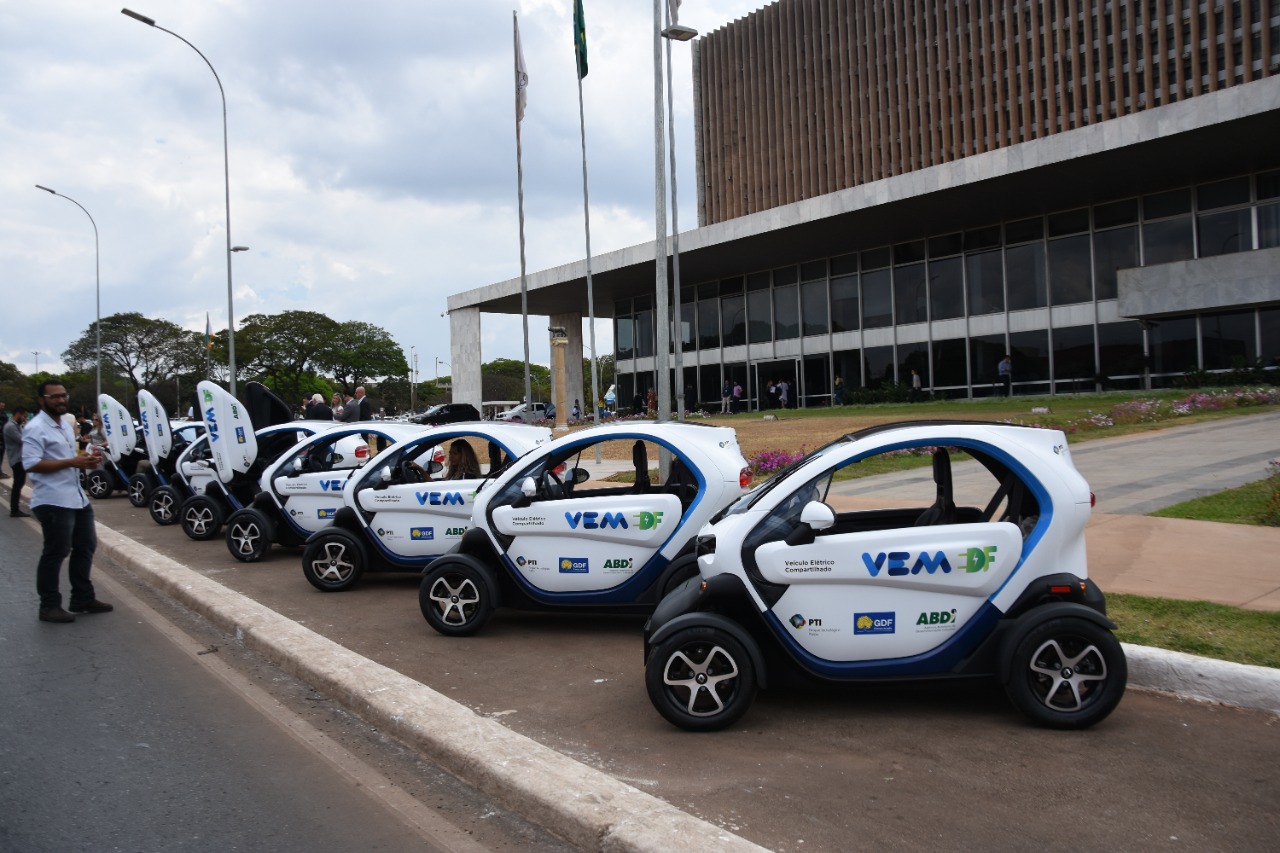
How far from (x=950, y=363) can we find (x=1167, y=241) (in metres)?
8.48

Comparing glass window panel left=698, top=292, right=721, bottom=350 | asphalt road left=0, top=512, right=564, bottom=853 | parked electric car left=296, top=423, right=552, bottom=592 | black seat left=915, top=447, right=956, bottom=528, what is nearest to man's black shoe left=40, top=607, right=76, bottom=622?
asphalt road left=0, top=512, right=564, bottom=853

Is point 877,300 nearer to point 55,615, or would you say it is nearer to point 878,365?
point 878,365

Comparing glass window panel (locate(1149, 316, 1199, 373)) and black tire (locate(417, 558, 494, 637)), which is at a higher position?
glass window panel (locate(1149, 316, 1199, 373))

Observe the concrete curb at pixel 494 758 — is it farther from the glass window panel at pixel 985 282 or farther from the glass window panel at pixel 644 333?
the glass window panel at pixel 644 333

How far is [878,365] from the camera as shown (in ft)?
127

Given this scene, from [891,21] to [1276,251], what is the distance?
40431mm

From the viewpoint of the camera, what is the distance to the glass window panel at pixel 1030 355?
33.6 meters

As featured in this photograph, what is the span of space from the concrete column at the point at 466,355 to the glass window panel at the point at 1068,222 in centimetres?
3270

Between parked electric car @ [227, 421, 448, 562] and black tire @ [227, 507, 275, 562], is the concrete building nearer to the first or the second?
parked electric car @ [227, 421, 448, 562]

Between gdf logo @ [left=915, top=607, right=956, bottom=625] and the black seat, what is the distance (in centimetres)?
62

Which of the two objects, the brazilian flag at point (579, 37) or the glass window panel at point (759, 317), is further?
the glass window panel at point (759, 317)

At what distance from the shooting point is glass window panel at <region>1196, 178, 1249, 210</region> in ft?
94.6

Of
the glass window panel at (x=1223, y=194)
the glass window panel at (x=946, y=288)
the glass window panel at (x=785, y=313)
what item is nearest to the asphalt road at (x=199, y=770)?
the glass window panel at (x=1223, y=194)

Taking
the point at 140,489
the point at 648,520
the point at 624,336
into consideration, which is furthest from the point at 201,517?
the point at 624,336
